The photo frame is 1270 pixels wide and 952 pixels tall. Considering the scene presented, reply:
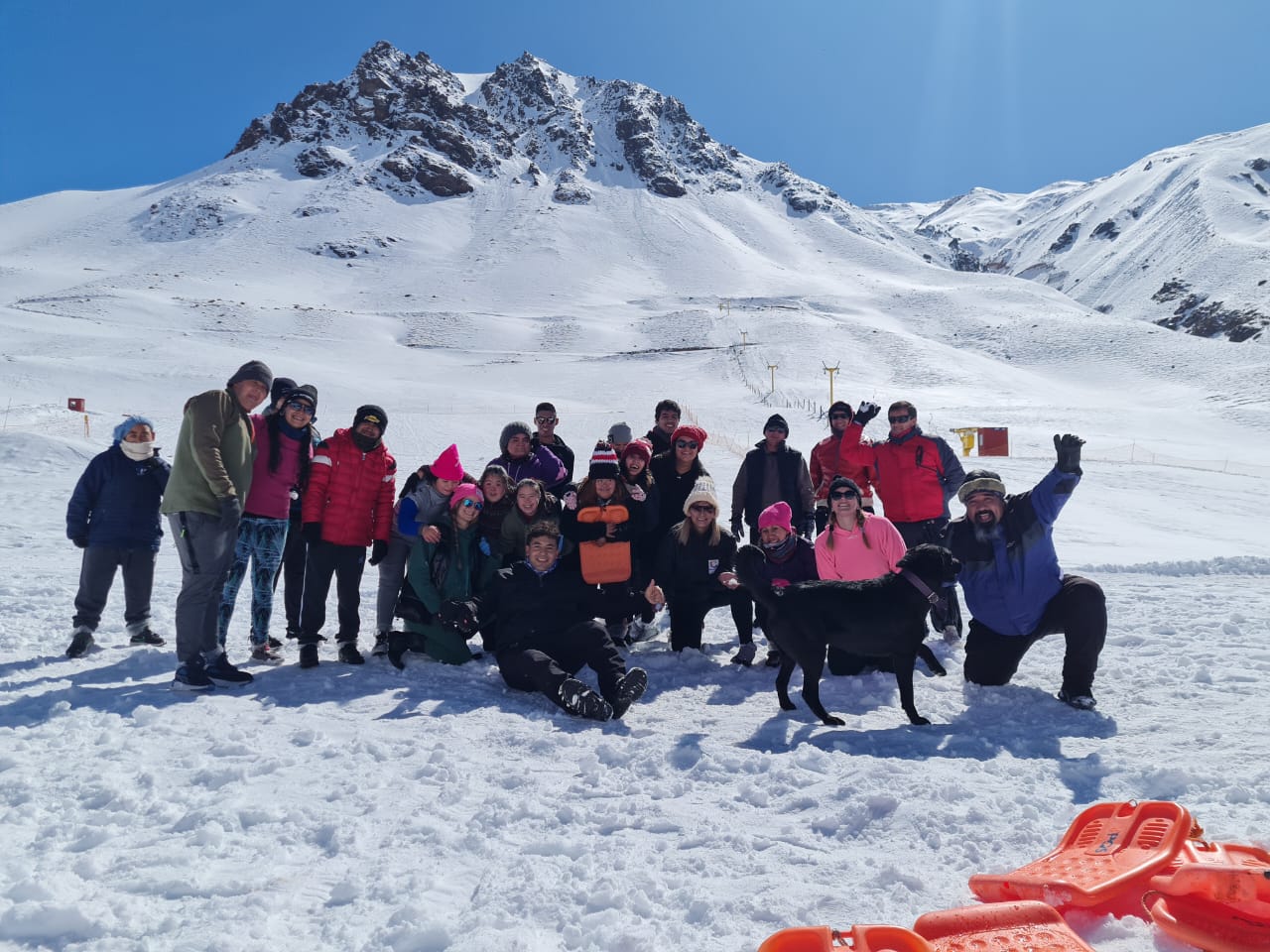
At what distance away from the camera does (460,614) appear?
200 inches

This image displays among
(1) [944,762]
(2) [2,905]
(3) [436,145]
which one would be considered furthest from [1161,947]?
(3) [436,145]

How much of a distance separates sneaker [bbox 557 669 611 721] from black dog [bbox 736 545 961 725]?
3.49 ft

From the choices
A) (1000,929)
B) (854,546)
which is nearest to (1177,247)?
(854,546)

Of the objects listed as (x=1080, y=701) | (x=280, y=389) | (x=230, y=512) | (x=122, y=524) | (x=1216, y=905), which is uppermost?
(x=280, y=389)

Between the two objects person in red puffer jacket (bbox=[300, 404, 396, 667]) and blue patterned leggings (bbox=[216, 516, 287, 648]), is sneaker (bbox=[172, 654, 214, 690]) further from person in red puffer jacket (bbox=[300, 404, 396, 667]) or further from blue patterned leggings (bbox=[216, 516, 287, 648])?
person in red puffer jacket (bbox=[300, 404, 396, 667])

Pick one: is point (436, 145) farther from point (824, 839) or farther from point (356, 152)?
point (824, 839)

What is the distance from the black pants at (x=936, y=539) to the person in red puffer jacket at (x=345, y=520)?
13.2 ft

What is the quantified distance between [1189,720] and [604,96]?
20280cm

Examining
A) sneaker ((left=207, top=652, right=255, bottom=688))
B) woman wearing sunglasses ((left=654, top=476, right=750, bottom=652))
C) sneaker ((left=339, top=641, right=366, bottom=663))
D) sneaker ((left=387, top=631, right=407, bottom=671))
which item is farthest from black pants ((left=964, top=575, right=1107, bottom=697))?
sneaker ((left=207, top=652, right=255, bottom=688))

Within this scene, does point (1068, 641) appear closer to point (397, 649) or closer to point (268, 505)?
point (397, 649)

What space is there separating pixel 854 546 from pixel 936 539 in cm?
130

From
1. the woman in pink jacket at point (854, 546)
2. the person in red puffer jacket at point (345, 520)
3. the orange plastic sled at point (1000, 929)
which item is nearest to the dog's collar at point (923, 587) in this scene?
the woman in pink jacket at point (854, 546)

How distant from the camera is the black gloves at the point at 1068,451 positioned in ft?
14.8

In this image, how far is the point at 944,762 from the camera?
3596 millimetres
